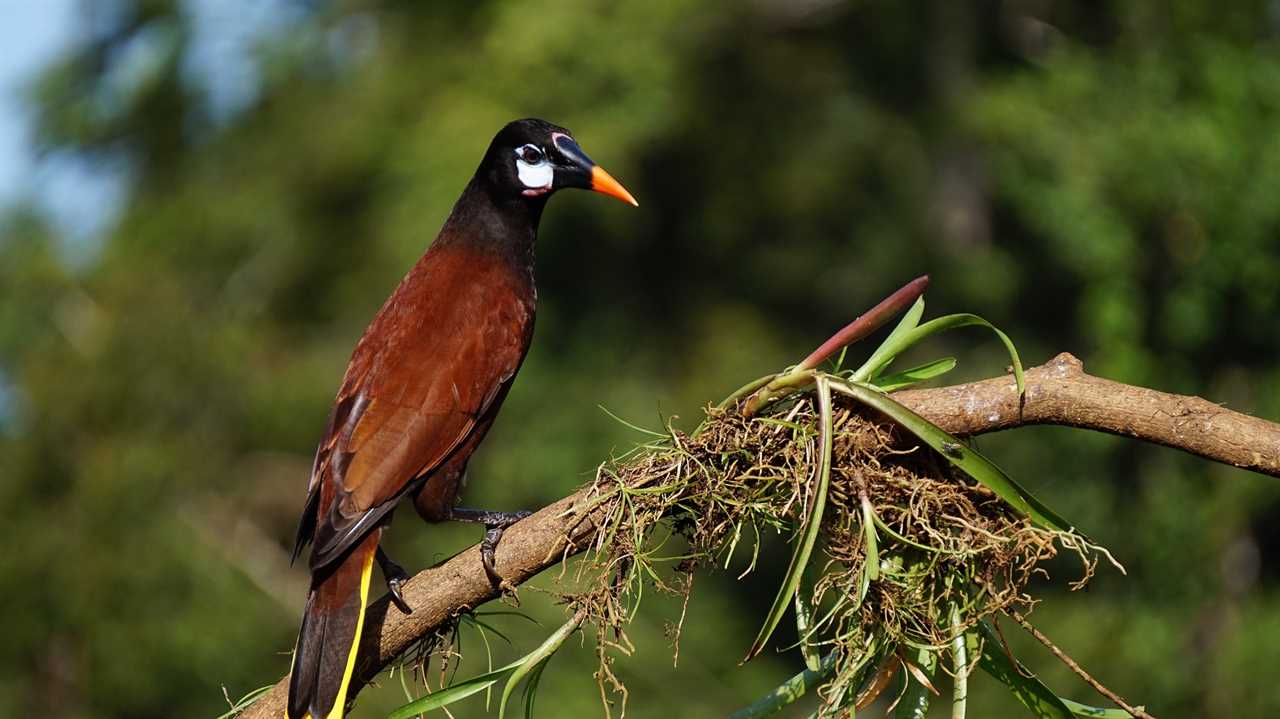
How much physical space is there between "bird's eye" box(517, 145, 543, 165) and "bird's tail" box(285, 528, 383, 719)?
59.5 inches

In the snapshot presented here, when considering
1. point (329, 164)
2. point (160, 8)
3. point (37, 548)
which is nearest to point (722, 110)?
point (329, 164)

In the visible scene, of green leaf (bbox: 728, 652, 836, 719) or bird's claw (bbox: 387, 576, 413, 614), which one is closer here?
green leaf (bbox: 728, 652, 836, 719)

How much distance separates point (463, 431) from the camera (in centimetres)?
349

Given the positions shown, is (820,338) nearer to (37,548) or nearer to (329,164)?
(329,164)

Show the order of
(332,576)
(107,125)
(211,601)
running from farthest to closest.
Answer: (107,125) → (211,601) → (332,576)

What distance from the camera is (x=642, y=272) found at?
10.3 metres

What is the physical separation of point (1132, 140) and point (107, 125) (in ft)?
24.8

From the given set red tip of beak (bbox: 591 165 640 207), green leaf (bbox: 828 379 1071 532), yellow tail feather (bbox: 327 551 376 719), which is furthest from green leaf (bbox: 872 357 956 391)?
red tip of beak (bbox: 591 165 640 207)

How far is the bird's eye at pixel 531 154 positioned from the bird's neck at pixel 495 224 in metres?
0.10

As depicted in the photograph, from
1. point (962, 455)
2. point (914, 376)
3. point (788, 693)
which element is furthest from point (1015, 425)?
point (788, 693)

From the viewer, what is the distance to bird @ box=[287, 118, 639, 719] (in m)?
2.87

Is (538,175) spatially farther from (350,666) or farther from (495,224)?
(350,666)

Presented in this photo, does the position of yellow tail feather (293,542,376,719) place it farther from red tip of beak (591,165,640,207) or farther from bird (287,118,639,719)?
red tip of beak (591,165,640,207)

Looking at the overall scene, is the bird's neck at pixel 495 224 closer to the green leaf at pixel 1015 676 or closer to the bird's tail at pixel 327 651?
the bird's tail at pixel 327 651
